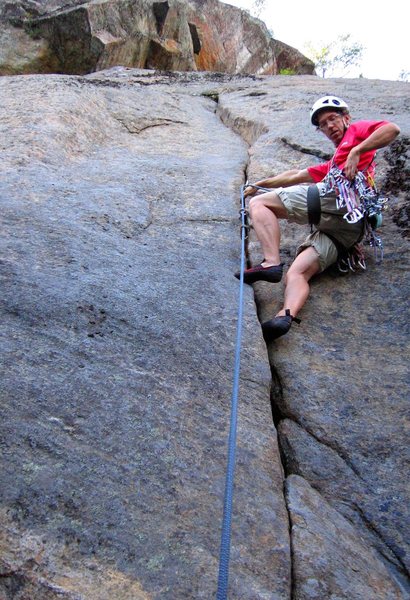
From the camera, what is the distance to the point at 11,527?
181cm

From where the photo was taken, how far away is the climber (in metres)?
3.74

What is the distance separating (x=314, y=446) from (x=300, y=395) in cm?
37

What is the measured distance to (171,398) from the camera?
2574 mm

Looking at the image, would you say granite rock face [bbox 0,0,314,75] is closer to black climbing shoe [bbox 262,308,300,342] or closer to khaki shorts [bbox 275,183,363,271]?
khaki shorts [bbox 275,183,363,271]

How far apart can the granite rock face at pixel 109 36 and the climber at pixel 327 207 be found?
26.3 ft

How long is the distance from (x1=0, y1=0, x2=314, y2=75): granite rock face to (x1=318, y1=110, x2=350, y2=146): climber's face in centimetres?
786

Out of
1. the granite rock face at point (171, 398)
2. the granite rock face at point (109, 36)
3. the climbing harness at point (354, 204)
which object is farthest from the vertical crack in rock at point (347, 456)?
the granite rock face at point (109, 36)

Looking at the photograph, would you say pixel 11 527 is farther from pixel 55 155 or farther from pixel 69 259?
pixel 55 155

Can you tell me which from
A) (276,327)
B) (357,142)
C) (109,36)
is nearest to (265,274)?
(276,327)

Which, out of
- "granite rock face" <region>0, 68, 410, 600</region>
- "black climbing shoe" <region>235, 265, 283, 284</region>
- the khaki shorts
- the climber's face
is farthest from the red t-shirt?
"black climbing shoe" <region>235, 265, 283, 284</region>

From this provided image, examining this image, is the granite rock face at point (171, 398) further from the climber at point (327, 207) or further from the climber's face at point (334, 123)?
the climber's face at point (334, 123)

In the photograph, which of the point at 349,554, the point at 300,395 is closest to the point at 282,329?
the point at 300,395

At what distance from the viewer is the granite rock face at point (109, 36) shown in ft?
33.9

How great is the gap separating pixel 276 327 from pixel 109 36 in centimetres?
953
